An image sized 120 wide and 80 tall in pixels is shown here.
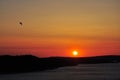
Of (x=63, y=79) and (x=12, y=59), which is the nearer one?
(x=63, y=79)

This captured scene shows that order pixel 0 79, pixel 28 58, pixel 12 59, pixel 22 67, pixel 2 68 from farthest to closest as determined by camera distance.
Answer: pixel 28 58 < pixel 12 59 < pixel 22 67 < pixel 2 68 < pixel 0 79

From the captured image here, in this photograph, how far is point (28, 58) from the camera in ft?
337

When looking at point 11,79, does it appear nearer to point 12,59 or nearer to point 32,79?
point 32,79

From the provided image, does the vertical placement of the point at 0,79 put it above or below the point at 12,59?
below

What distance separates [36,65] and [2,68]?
17514mm

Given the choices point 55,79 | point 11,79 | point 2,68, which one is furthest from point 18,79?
point 2,68

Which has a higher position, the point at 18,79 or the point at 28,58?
the point at 28,58

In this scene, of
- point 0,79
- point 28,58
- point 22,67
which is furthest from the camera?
point 28,58

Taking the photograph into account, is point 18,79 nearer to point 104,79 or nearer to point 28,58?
point 104,79

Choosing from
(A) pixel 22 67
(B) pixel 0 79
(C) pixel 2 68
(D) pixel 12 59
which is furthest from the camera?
(D) pixel 12 59

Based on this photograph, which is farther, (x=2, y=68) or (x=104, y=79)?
(x=2, y=68)

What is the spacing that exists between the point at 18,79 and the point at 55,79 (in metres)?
5.44

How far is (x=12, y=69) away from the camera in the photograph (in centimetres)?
8419

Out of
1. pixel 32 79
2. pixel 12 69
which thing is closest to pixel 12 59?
pixel 12 69
